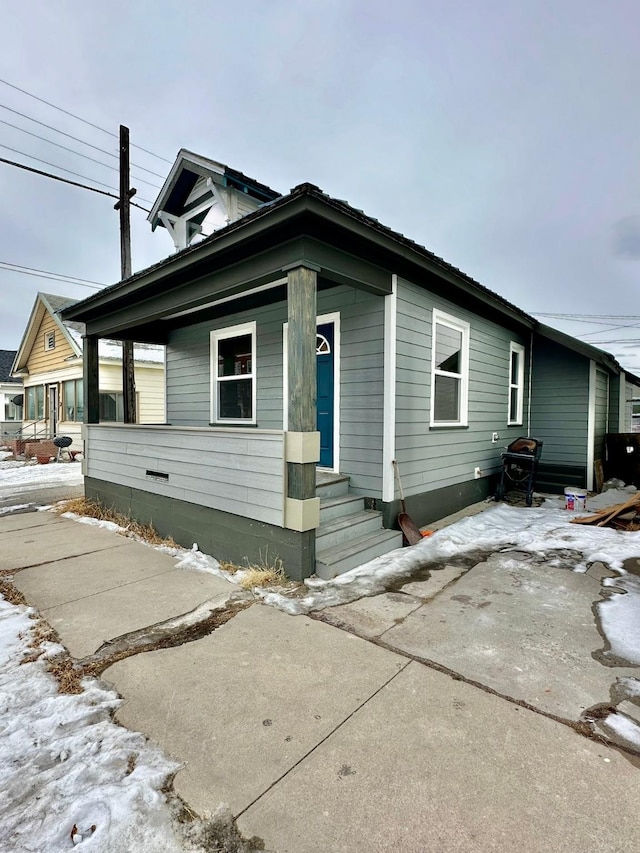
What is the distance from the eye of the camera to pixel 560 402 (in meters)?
8.00

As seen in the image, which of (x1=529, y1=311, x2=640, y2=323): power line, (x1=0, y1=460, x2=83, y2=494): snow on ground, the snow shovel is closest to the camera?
the snow shovel

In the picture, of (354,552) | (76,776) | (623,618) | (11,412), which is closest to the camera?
(76,776)

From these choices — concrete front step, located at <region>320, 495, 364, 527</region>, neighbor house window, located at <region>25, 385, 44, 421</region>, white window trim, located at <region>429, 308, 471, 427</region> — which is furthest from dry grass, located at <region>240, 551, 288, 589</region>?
neighbor house window, located at <region>25, 385, 44, 421</region>

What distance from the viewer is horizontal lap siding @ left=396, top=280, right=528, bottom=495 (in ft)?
16.2

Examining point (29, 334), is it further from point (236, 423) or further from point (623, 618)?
point (623, 618)

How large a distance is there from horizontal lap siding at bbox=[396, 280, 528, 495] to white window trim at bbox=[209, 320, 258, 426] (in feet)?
7.98

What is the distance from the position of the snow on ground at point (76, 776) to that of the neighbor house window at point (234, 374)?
181 inches

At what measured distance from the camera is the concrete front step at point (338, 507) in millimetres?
4418

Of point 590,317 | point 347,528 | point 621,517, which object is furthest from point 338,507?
point 590,317

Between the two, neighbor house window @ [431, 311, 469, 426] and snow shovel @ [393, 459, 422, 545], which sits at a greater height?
neighbor house window @ [431, 311, 469, 426]

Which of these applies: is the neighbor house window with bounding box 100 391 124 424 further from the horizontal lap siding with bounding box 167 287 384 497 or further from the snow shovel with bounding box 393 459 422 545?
the snow shovel with bounding box 393 459 422 545

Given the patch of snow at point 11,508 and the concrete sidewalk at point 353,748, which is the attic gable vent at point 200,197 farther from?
the concrete sidewalk at point 353,748

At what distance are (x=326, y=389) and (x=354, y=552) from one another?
2.18 metres

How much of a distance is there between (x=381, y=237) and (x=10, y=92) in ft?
39.8
